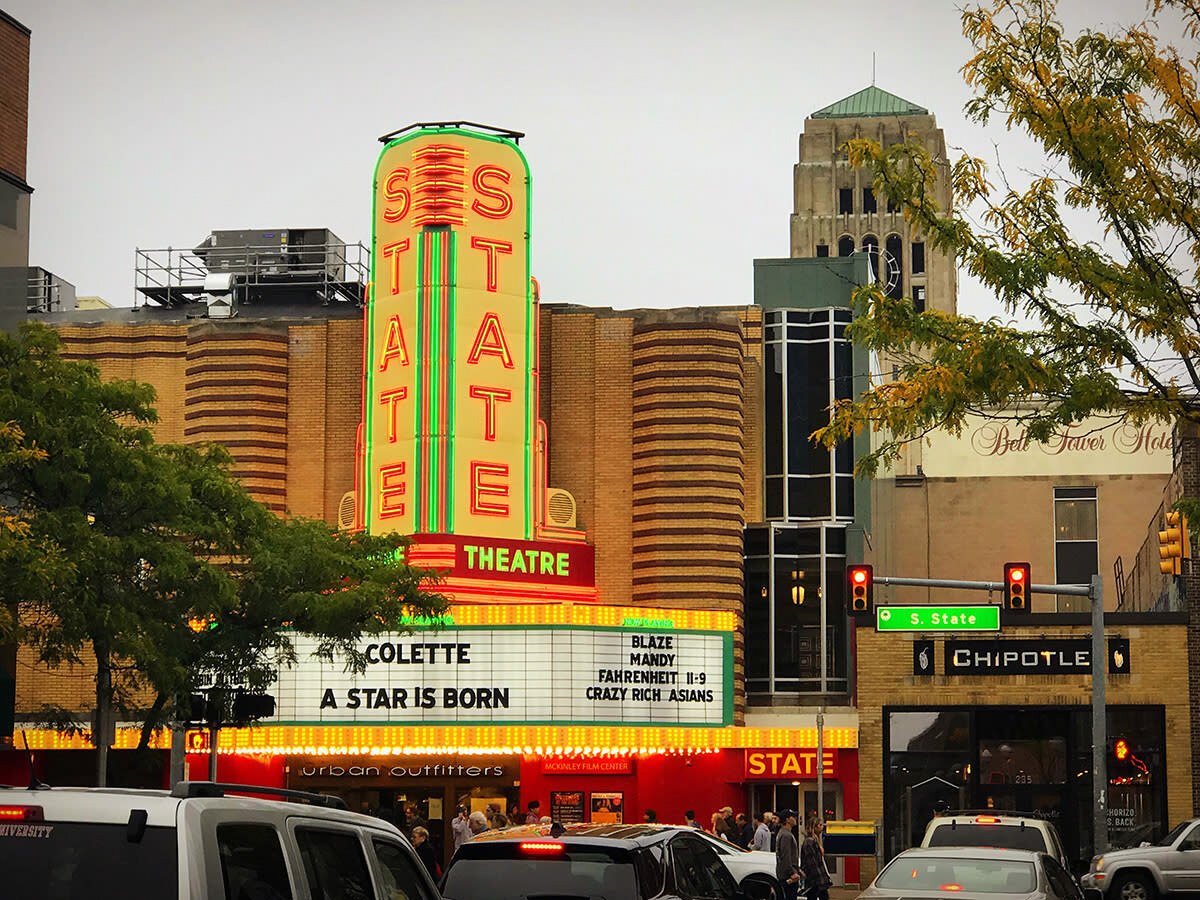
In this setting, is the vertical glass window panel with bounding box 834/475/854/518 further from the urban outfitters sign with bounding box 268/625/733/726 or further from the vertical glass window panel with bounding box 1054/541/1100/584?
→ the vertical glass window panel with bounding box 1054/541/1100/584

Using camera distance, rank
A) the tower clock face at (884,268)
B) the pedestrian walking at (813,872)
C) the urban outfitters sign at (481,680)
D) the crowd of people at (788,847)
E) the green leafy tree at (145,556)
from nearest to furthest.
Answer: the green leafy tree at (145,556), the crowd of people at (788,847), the pedestrian walking at (813,872), the urban outfitters sign at (481,680), the tower clock face at (884,268)

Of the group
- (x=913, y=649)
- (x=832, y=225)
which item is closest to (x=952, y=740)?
(x=913, y=649)

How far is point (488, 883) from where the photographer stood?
40.6 ft

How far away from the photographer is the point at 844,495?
48125 millimetres

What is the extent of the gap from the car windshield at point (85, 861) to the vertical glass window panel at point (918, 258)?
118 meters

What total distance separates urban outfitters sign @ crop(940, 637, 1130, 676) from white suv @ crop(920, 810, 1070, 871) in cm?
1955

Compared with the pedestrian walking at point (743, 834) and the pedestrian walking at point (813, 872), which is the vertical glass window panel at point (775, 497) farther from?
the pedestrian walking at point (813, 872)

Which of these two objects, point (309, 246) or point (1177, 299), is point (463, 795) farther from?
point (1177, 299)

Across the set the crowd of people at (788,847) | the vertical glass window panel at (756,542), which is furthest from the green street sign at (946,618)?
the vertical glass window panel at (756,542)

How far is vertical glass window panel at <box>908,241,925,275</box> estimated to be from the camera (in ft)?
402

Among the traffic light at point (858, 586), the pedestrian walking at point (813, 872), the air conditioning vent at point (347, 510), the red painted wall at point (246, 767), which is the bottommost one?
the pedestrian walking at point (813, 872)

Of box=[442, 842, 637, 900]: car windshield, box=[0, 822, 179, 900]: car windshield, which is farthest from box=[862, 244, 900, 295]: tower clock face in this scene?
box=[0, 822, 179, 900]: car windshield

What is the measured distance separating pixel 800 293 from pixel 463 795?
1585 cm

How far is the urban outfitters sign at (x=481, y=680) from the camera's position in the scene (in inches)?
1614
